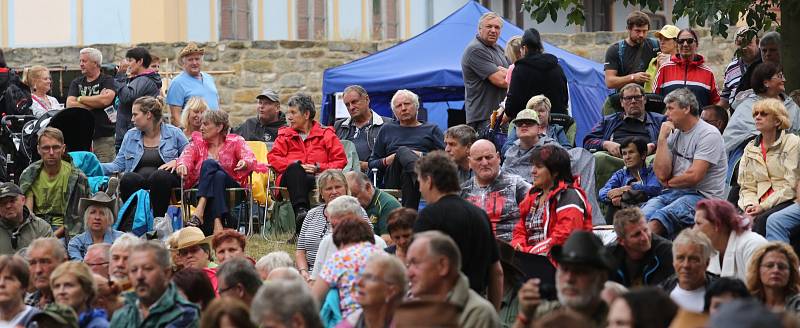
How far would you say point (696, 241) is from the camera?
1039 centimetres

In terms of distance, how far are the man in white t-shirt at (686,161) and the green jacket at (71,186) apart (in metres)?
4.84

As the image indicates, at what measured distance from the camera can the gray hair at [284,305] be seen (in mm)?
8438

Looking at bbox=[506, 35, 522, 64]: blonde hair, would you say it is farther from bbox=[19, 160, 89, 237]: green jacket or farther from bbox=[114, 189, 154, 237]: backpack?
bbox=[19, 160, 89, 237]: green jacket

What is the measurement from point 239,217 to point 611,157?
11.5ft

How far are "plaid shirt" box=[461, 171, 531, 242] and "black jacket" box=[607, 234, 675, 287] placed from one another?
128 cm

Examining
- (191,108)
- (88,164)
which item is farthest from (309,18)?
(88,164)

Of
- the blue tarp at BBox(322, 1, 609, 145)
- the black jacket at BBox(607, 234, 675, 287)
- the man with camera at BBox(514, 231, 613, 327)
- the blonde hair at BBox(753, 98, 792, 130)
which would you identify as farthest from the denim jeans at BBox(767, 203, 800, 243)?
the blue tarp at BBox(322, 1, 609, 145)

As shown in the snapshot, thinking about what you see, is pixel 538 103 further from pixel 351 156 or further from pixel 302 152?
pixel 302 152

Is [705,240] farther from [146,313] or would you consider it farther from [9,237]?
[9,237]

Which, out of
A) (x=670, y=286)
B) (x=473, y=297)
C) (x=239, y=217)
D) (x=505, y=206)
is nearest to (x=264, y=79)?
(x=239, y=217)

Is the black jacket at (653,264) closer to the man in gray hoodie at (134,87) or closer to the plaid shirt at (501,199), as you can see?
the plaid shirt at (501,199)

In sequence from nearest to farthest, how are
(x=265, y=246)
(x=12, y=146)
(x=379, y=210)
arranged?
(x=379, y=210) → (x=265, y=246) → (x=12, y=146)

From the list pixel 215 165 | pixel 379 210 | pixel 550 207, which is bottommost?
pixel 379 210

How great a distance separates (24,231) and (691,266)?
238 inches
